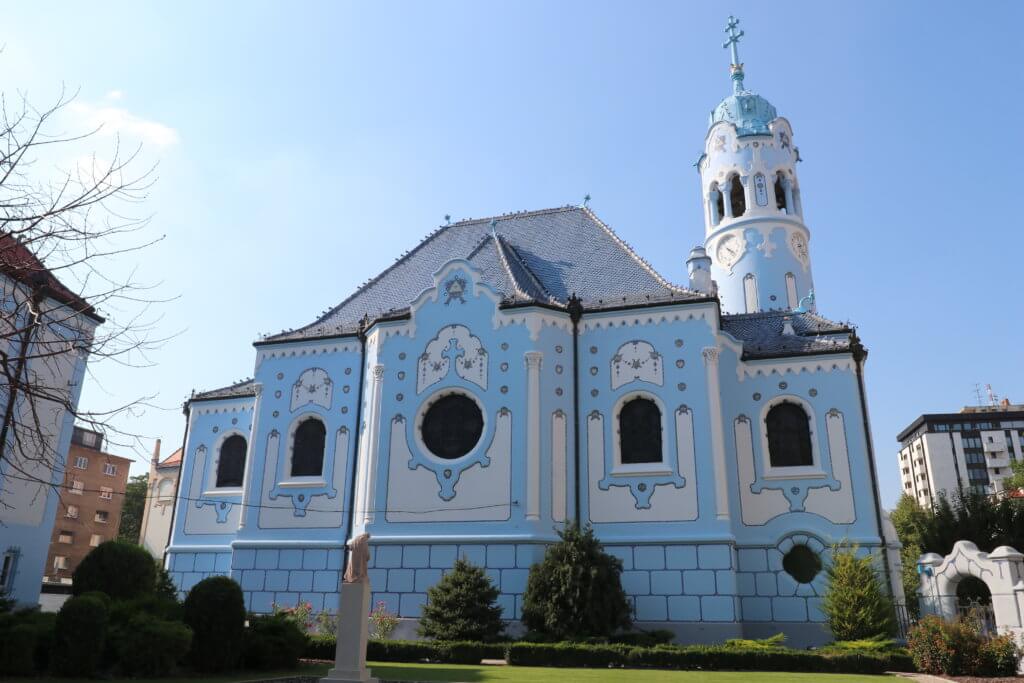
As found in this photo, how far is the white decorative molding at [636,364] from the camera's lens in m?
23.1

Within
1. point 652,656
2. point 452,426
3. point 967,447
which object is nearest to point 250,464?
point 452,426

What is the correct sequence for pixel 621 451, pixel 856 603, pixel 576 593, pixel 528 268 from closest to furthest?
pixel 576 593
pixel 856 603
pixel 621 451
pixel 528 268

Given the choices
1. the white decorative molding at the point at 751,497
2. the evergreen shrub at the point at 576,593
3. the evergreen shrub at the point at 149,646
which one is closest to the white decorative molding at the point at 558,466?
the evergreen shrub at the point at 576,593

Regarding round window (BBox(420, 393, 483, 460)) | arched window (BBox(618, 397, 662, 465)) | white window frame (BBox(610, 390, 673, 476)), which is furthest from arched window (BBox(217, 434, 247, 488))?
arched window (BBox(618, 397, 662, 465))

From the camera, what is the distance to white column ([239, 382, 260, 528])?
2491 cm

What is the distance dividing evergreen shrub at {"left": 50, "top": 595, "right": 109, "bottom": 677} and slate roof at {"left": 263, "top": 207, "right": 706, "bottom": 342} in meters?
13.8

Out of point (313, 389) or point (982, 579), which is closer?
point (982, 579)

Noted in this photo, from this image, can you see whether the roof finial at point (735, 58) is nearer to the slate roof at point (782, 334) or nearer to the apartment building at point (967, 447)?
the slate roof at point (782, 334)

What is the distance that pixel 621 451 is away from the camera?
2275 centimetres

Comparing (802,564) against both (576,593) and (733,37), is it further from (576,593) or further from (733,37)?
(733,37)

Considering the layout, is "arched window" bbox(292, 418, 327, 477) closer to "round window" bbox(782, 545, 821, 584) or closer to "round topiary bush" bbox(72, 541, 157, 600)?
"round topiary bush" bbox(72, 541, 157, 600)

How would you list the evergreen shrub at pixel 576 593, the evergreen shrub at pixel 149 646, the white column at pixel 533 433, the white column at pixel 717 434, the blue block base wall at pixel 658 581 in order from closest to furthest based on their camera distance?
the evergreen shrub at pixel 149 646
the evergreen shrub at pixel 576 593
the blue block base wall at pixel 658 581
the white column at pixel 717 434
the white column at pixel 533 433

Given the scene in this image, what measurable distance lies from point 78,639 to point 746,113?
3101 centimetres

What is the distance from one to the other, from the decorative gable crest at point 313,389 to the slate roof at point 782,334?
1335cm
